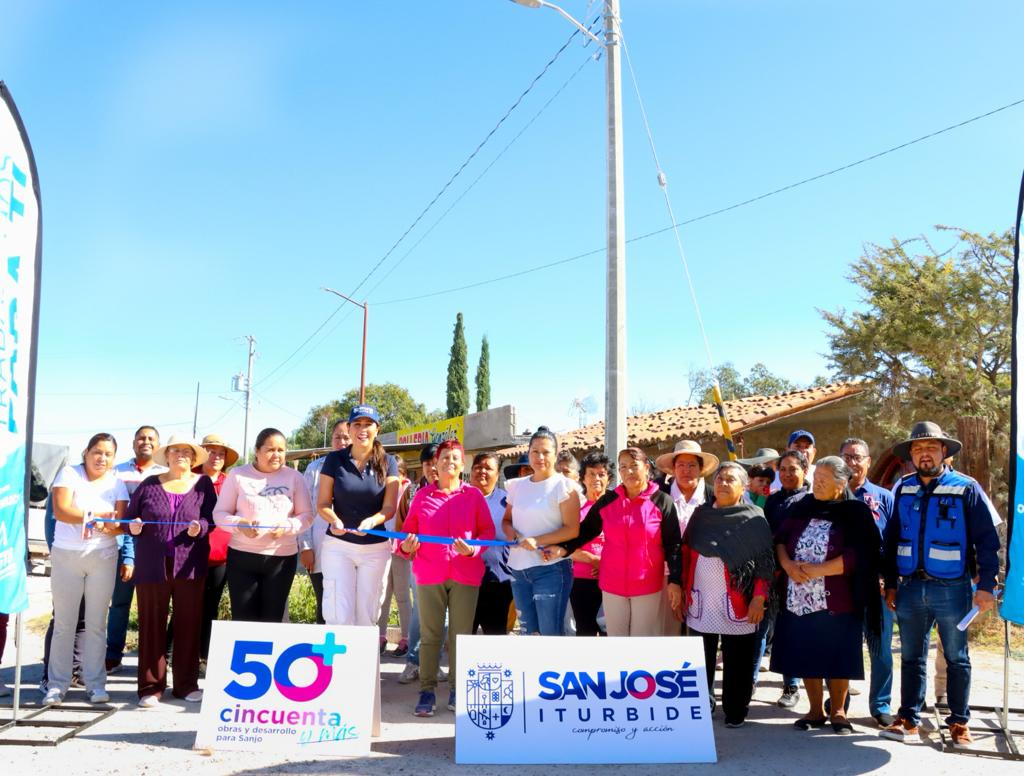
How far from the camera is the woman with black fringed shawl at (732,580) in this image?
208 inches

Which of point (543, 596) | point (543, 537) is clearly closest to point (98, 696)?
point (543, 596)

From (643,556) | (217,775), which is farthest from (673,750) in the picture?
(217,775)

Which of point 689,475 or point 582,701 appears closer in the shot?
point 582,701

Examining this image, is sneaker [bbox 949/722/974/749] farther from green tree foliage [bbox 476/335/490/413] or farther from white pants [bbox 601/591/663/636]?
green tree foliage [bbox 476/335/490/413]

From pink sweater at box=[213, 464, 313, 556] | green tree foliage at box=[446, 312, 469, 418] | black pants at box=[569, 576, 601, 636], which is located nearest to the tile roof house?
black pants at box=[569, 576, 601, 636]

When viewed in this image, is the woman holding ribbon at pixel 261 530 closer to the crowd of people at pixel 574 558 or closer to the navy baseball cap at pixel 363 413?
the crowd of people at pixel 574 558

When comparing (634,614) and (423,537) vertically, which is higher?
(423,537)

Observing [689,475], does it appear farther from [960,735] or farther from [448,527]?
[960,735]

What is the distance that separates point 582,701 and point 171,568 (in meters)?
3.11

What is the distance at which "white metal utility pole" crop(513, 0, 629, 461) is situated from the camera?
8312 millimetres

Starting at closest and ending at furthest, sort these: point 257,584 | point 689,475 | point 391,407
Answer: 1. point 257,584
2. point 689,475
3. point 391,407

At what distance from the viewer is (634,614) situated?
216 inches

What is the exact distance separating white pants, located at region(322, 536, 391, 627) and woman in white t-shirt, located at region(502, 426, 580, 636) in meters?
1.00

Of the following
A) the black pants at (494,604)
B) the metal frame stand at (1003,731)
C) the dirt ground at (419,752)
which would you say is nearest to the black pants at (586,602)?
the black pants at (494,604)
